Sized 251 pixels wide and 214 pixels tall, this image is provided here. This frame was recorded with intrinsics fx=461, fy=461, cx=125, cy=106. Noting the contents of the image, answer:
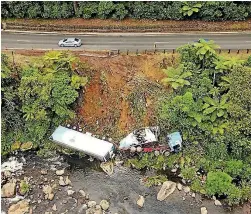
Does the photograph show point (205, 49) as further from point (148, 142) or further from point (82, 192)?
point (82, 192)

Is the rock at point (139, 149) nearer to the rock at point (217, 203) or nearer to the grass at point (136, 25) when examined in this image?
the rock at point (217, 203)

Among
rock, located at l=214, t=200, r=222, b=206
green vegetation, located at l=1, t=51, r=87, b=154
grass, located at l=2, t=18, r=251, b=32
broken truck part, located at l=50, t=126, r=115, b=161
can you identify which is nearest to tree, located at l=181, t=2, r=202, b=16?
grass, located at l=2, t=18, r=251, b=32

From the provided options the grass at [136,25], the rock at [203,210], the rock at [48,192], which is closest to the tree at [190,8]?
the grass at [136,25]

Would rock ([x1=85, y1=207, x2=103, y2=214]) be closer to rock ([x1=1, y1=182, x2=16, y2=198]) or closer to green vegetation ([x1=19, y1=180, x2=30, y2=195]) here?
green vegetation ([x1=19, y1=180, x2=30, y2=195])

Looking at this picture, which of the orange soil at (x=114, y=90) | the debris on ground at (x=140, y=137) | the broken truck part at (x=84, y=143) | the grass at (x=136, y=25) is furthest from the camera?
the grass at (x=136, y=25)

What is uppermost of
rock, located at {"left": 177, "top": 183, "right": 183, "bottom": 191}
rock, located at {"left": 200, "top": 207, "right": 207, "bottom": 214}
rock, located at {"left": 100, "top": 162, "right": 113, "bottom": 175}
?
rock, located at {"left": 100, "top": 162, "right": 113, "bottom": 175}
